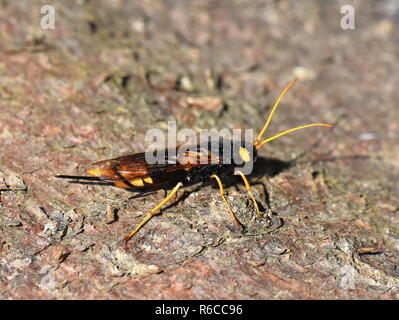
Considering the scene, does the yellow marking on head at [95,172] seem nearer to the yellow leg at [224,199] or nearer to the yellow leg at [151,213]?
the yellow leg at [151,213]

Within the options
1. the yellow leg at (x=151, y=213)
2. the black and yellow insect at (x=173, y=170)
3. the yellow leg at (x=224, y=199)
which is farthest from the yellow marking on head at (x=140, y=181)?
the yellow leg at (x=224, y=199)

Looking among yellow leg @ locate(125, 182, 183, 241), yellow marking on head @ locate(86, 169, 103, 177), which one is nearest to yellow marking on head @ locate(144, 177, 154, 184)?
yellow leg @ locate(125, 182, 183, 241)

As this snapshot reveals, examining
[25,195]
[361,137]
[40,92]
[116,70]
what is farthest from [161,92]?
[361,137]

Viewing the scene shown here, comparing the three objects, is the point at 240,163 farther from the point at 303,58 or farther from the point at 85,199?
the point at 303,58

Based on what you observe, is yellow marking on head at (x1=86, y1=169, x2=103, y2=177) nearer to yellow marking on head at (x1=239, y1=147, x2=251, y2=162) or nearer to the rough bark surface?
the rough bark surface

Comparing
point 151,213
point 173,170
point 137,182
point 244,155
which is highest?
point 244,155

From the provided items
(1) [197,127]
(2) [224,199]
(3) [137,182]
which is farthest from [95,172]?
(1) [197,127]

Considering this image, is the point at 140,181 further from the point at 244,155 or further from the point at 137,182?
the point at 244,155
